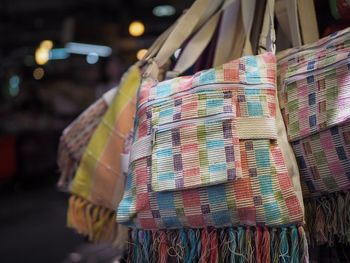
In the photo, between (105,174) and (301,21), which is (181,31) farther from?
(105,174)

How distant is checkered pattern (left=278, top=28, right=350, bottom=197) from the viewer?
576 mm

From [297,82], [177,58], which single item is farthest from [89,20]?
[297,82]

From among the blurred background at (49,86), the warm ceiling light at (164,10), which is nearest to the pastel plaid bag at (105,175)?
the blurred background at (49,86)

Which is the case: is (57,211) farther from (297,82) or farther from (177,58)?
(297,82)

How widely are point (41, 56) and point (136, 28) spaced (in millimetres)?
1337

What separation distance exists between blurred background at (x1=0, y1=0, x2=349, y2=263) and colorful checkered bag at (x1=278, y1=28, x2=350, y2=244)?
807 mm

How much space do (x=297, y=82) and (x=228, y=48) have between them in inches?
8.9

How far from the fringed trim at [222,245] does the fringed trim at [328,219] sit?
0.07 metres

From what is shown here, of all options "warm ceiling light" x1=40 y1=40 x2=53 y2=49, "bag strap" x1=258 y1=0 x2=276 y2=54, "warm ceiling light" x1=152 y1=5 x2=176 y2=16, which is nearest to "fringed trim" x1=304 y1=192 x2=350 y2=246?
"bag strap" x1=258 y1=0 x2=276 y2=54

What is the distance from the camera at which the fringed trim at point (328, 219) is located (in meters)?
0.60

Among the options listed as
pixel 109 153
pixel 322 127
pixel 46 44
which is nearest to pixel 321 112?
pixel 322 127

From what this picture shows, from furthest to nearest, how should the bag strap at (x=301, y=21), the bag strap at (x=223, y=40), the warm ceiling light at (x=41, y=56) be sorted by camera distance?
the warm ceiling light at (x=41, y=56) → the bag strap at (x=223, y=40) → the bag strap at (x=301, y=21)

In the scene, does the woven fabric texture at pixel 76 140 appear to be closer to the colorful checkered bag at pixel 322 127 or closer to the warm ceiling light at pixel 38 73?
the colorful checkered bag at pixel 322 127

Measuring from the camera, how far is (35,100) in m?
3.13
